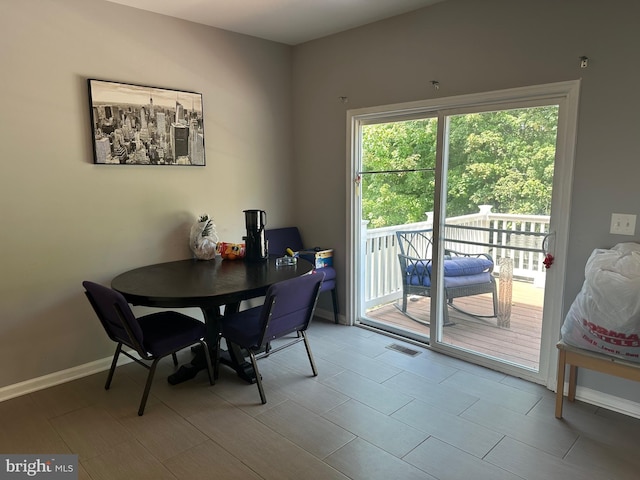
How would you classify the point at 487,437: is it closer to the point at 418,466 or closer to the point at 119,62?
the point at 418,466

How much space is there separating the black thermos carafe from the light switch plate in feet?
7.63

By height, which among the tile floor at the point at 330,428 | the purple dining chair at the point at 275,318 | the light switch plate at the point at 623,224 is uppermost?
the light switch plate at the point at 623,224

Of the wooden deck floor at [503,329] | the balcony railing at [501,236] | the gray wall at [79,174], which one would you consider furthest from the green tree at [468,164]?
the gray wall at [79,174]

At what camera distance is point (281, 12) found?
10.7ft

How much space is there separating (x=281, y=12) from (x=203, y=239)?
185 centimetres

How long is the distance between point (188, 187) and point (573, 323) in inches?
114

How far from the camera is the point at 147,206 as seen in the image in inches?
130

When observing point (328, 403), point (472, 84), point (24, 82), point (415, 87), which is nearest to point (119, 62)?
point (24, 82)

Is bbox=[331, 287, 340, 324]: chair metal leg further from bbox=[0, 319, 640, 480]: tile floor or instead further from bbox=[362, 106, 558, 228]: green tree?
bbox=[0, 319, 640, 480]: tile floor

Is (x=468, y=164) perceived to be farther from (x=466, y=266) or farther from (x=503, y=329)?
(x=503, y=329)

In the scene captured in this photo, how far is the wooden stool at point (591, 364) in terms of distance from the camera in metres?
2.26

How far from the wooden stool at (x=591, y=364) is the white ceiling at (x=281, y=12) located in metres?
2.48

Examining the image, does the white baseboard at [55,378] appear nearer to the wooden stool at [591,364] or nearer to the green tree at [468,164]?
the green tree at [468,164]

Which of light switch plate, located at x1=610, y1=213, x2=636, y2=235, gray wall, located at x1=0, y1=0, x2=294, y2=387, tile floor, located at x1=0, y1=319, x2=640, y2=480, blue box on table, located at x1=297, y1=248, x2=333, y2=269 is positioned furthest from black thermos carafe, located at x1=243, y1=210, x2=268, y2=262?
light switch plate, located at x1=610, y1=213, x2=636, y2=235
